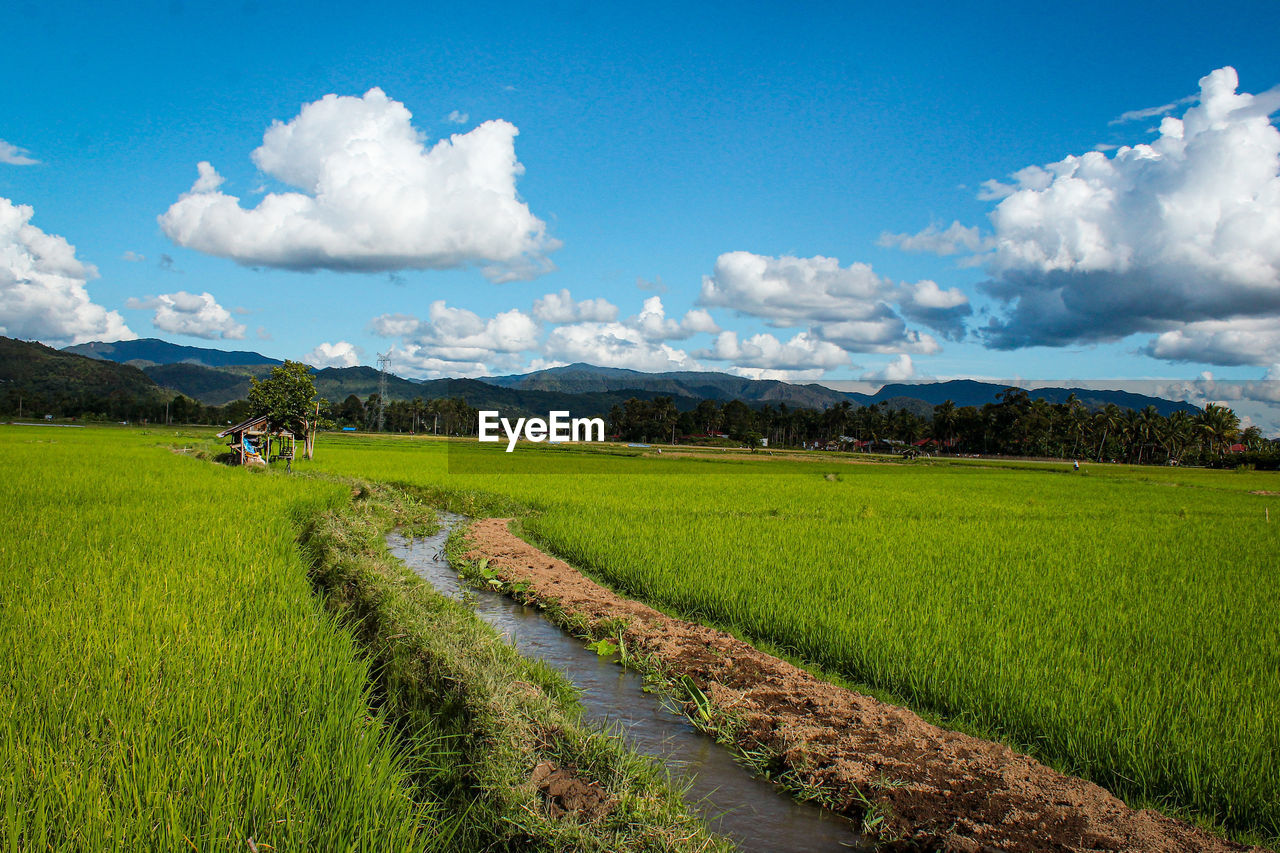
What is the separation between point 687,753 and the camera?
477cm

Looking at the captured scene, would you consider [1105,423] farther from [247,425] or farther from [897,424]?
[247,425]

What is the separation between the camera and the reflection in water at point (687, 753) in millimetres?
3895

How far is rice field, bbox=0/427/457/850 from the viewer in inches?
106

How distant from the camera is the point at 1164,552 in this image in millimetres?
11578

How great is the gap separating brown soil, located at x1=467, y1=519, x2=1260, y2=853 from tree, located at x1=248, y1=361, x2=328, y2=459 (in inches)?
917

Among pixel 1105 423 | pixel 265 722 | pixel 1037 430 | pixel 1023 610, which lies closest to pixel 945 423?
pixel 1037 430

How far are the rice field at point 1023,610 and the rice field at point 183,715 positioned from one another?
3753 millimetres

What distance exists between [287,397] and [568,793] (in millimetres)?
25224

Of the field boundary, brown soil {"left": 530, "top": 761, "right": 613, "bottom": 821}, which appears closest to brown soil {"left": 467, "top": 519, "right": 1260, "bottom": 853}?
the field boundary

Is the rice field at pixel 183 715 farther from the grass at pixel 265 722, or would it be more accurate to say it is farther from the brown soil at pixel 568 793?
the brown soil at pixel 568 793

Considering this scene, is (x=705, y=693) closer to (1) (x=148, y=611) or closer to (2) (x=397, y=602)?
(2) (x=397, y=602)

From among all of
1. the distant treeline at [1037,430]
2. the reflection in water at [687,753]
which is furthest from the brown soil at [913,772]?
the distant treeline at [1037,430]

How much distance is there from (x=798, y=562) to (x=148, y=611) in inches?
280

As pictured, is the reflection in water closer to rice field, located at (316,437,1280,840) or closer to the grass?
the grass
